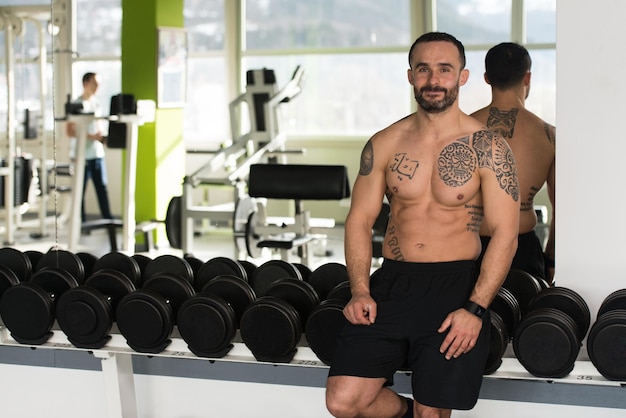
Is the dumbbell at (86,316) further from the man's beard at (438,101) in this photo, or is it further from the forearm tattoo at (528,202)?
the forearm tattoo at (528,202)

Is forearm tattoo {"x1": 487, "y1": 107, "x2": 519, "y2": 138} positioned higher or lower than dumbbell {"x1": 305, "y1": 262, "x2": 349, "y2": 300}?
higher

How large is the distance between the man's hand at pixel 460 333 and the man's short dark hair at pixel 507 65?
1106 mm

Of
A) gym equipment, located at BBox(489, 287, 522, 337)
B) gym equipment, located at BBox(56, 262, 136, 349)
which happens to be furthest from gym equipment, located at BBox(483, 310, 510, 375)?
gym equipment, located at BBox(56, 262, 136, 349)

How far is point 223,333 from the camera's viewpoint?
267 centimetres

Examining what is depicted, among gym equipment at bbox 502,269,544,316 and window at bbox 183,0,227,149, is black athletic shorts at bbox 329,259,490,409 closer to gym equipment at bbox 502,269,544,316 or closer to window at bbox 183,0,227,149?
gym equipment at bbox 502,269,544,316

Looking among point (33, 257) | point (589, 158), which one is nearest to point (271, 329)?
point (589, 158)

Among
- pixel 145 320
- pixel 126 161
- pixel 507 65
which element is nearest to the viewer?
pixel 145 320

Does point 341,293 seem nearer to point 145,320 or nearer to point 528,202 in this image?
point 145,320

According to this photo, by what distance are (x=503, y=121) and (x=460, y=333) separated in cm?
107

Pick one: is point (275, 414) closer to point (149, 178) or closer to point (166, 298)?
point (166, 298)

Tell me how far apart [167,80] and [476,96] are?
2.54 m

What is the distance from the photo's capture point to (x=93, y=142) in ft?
20.8

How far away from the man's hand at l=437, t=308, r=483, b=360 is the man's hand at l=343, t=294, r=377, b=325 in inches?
7.7

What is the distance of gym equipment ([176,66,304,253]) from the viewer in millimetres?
5707
